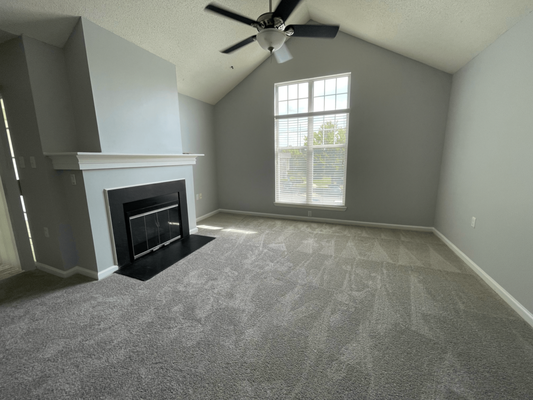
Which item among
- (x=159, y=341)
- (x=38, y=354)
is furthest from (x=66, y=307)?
(x=159, y=341)

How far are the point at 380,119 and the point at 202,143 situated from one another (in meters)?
3.22

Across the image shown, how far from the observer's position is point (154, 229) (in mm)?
3012

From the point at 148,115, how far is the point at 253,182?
228 centimetres

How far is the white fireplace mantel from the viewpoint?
2064mm

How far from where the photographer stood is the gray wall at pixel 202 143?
4.01 metres

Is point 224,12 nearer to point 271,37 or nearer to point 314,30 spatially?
point 271,37

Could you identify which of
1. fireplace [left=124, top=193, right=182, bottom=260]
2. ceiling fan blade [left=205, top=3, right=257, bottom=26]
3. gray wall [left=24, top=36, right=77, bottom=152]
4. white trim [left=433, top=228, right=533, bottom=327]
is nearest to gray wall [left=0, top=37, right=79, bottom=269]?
gray wall [left=24, top=36, right=77, bottom=152]

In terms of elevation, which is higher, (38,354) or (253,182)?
(253,182)

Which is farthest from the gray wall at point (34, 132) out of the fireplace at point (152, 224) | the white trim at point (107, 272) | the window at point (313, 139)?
the window at point (313, 139)

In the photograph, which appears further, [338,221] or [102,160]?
[338,221]

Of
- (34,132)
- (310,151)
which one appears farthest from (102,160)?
(310,151)

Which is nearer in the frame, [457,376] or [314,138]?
[457,376]

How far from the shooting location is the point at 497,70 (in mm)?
2154

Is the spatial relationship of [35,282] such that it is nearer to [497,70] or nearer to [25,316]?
[25,316]
